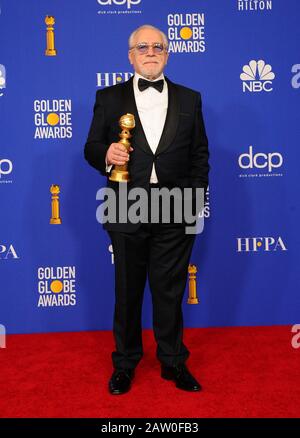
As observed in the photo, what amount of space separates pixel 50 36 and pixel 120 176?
1.58 meters

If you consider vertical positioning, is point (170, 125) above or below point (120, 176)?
above

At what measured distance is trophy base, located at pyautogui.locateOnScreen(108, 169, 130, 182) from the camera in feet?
8.18

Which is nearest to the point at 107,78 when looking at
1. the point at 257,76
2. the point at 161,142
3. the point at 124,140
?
the point at 257,76

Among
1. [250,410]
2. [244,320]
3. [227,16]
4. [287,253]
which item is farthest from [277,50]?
[250,410]

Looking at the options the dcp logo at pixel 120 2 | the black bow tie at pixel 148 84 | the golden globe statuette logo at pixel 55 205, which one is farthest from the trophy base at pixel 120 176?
the dcp logo at pixel 120 2

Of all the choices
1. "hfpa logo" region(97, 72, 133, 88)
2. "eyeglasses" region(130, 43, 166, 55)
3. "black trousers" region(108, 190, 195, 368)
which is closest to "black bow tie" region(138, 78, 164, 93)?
"eyeglasses" region(130, 43, 166, 55)

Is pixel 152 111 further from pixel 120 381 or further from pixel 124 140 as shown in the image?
pixel 120 381

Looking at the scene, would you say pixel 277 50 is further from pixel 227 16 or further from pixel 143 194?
pixel 143 194

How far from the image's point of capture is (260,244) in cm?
375

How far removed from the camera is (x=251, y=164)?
368cm

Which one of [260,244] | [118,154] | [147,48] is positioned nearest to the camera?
[118,154]

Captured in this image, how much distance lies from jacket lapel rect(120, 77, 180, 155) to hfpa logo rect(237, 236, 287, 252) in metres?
1.37

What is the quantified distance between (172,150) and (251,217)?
4.27 feet

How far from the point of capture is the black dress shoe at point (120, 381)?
265 cm
